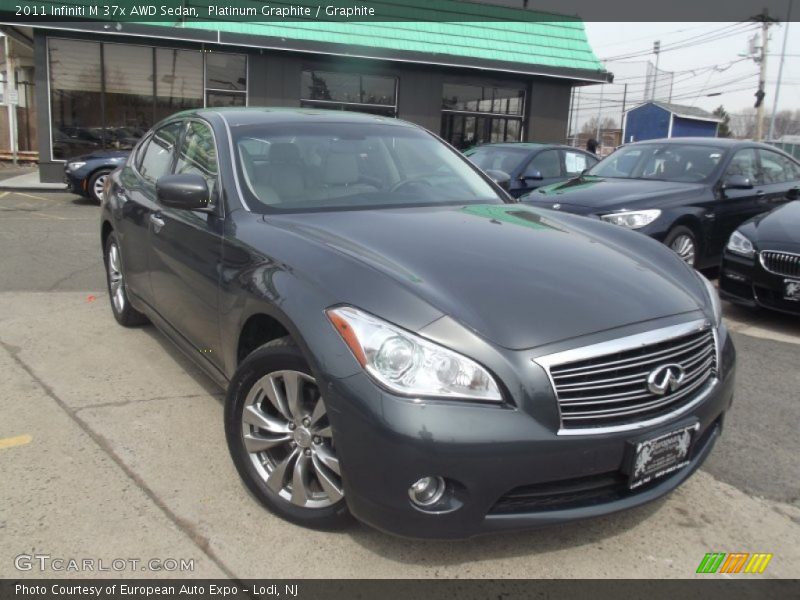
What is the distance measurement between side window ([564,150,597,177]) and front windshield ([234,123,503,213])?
22.8ft

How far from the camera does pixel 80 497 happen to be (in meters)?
2.90

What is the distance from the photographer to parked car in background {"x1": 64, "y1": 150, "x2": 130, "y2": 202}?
13164 mm

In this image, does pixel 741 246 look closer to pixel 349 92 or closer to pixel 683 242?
pixel 683 242

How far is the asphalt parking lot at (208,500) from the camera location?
2.55 m

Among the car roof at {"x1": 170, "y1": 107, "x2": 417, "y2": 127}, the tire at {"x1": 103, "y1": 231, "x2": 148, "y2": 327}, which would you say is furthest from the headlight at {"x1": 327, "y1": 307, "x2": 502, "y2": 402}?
the tire at {"x1": 103, "y1": 231, "x2": 148, "y2": 327}

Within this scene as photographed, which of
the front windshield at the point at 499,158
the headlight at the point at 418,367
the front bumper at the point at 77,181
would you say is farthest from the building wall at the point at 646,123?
the headlight at the point at 418,367

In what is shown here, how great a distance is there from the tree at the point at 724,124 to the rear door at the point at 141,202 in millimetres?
61713

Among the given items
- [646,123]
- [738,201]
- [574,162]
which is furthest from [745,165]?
[646,123]

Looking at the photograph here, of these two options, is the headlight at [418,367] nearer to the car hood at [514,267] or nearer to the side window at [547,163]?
the car hood at [514,267]

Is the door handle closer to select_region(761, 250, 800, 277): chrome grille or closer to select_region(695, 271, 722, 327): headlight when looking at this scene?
select_region(695, 271, 722, 327): headlight

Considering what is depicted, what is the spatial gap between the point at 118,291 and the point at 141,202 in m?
1.16

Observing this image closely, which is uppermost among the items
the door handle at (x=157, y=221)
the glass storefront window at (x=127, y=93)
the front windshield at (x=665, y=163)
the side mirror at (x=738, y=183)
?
the glass storefront window at (x=127, y=93)

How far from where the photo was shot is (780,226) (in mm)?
6031
